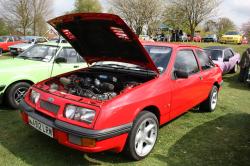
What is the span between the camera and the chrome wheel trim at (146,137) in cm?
376

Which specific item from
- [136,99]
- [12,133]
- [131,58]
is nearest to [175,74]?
[131,58]

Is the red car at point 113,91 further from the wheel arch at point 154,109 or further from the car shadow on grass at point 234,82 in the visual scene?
the car shadow on grass at point 234,82

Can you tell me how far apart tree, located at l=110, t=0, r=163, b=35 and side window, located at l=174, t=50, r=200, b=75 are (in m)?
28.2

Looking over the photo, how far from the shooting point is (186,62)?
5039mm

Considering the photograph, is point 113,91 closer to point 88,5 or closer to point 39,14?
point 39,14

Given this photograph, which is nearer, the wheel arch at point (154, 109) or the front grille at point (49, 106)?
the front grille at point (49, 106)

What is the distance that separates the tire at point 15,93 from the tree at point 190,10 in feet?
99.0

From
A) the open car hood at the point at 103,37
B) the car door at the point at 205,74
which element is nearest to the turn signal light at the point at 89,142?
the open car hood at the point at 103,37

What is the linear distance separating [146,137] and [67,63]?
147 inches

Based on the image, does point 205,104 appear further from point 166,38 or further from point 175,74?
point 166,38

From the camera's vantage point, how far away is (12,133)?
4.64 metres

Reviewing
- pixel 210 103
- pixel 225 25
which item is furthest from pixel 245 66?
pixel 225 25

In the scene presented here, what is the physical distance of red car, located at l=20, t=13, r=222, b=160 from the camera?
3250mm

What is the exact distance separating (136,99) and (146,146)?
2.79 ft
